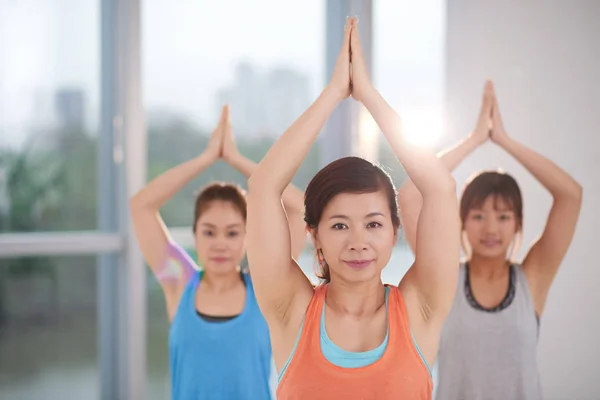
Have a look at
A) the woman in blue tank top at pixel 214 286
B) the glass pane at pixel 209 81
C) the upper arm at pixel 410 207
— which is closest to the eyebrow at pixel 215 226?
the woman in blue tank top at pixel 214 286

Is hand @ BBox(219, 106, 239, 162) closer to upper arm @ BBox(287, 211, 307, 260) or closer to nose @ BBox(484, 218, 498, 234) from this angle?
upper arm @ BBox(287, 211, 307, 260)

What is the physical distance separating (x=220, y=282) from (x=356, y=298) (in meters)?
0.92

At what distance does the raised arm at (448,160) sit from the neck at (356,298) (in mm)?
711

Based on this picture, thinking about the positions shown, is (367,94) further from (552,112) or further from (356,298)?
(552,112)

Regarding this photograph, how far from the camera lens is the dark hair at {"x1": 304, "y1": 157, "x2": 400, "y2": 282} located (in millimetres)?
1285

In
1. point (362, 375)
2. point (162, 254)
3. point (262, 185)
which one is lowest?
point (362, 375)

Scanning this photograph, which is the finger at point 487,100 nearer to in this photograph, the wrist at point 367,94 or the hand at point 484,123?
the hand at point 484,123

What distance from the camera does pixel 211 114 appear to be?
3.20 meters

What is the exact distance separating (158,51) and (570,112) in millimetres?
1840

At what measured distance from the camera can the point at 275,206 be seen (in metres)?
1.27

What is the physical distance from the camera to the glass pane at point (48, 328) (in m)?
2.96

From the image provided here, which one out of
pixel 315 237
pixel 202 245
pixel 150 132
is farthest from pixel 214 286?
pixel 150 132

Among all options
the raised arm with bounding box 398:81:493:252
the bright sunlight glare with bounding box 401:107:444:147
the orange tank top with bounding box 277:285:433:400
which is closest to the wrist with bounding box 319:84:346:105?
the orange tank top with bounding box 277:285:433:400

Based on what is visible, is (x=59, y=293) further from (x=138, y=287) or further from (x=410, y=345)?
(x=410, y=345)
